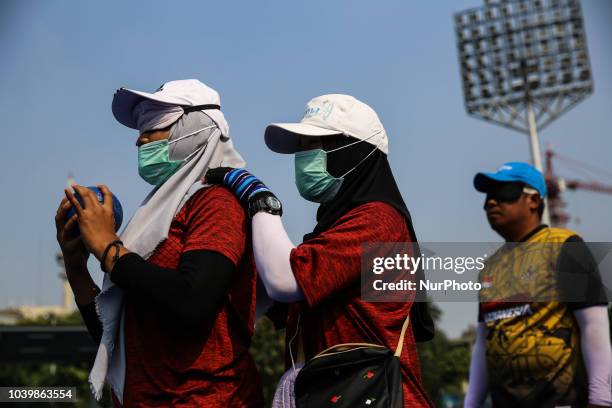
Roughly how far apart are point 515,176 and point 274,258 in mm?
2102

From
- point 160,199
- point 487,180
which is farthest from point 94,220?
point 487,180

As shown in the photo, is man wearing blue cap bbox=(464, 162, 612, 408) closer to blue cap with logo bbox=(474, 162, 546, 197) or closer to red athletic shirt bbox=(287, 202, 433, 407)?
blue cap with logo bbox=(474, 162, 546, 197)

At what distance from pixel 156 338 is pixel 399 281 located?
967 mm

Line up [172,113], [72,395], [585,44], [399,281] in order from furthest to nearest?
[585,44], [72,395], [172,113], [399,281]

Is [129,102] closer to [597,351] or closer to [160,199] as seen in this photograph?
[160,199]

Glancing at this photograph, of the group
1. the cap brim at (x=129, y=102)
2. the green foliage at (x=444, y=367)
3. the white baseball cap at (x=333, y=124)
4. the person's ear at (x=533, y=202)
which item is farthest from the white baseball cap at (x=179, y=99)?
the green foliage at (x=444, y=367)

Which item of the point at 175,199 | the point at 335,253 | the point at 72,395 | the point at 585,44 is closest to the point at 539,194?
the point at 335,253

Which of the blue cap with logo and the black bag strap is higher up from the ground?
the blue cap with logo

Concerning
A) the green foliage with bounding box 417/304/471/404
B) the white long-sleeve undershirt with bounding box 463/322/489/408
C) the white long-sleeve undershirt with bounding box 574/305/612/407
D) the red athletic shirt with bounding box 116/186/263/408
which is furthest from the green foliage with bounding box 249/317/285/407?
the red athletic shirt with bounding box 116/186/263/408

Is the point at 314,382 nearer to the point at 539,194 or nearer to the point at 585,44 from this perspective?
the point at 539,194

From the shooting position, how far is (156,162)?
3.36 m

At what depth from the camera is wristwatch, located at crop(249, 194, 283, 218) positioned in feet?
10.2

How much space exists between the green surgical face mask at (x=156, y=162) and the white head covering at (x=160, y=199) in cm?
3

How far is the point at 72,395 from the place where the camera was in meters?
4.94
